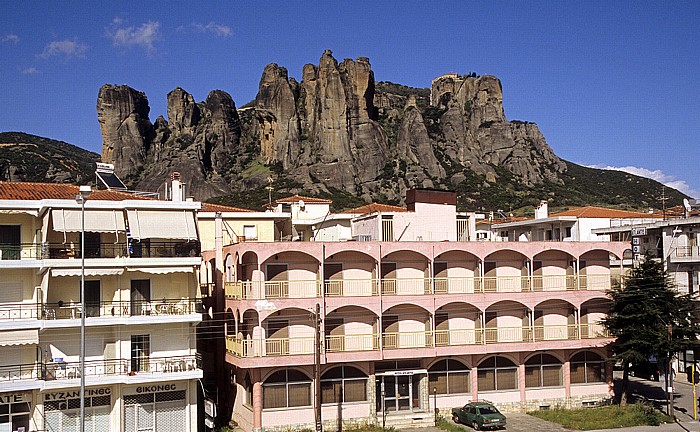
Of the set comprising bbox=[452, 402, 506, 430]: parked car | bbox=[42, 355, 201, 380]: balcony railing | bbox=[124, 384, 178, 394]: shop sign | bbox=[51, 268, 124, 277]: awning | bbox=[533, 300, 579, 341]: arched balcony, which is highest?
bbox=[51, 268, 124, 277]: awning

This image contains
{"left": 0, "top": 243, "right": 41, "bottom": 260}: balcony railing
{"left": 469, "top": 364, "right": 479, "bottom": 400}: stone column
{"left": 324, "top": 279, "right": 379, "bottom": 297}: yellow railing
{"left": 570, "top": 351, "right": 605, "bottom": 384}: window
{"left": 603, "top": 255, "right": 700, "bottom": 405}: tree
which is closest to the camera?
{"left": 0, "top": 243, "right": 41, "bottom": 260}: balcony railing

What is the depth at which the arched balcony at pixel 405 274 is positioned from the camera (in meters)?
38.0

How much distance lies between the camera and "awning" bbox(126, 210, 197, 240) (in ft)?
105

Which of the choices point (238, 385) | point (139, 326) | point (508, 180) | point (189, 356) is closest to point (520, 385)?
point (238, 385)

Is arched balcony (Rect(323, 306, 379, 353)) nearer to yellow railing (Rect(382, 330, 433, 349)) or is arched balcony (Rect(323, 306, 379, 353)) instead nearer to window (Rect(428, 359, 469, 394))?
yellow railing (Rect(382, 330, 433, 349))

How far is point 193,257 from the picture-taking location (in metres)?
33.0

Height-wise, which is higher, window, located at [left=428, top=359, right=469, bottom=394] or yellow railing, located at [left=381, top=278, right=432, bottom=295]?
yellow railing, located at [left=381, top=278, right=432, bottom=295]

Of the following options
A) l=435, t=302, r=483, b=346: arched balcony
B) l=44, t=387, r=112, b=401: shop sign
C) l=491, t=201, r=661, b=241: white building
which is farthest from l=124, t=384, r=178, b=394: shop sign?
l=491, t=201, r=661, b=241: white building

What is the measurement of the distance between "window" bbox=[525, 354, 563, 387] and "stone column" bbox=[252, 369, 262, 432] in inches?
580

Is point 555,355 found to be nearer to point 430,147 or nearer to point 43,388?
point 43,388

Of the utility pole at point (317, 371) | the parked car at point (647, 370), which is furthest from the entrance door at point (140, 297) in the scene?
the parked car at point (647, 370)

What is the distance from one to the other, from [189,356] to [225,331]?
194 inches

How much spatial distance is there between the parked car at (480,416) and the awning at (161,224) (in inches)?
621

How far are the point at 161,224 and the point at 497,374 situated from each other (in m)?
19.4
